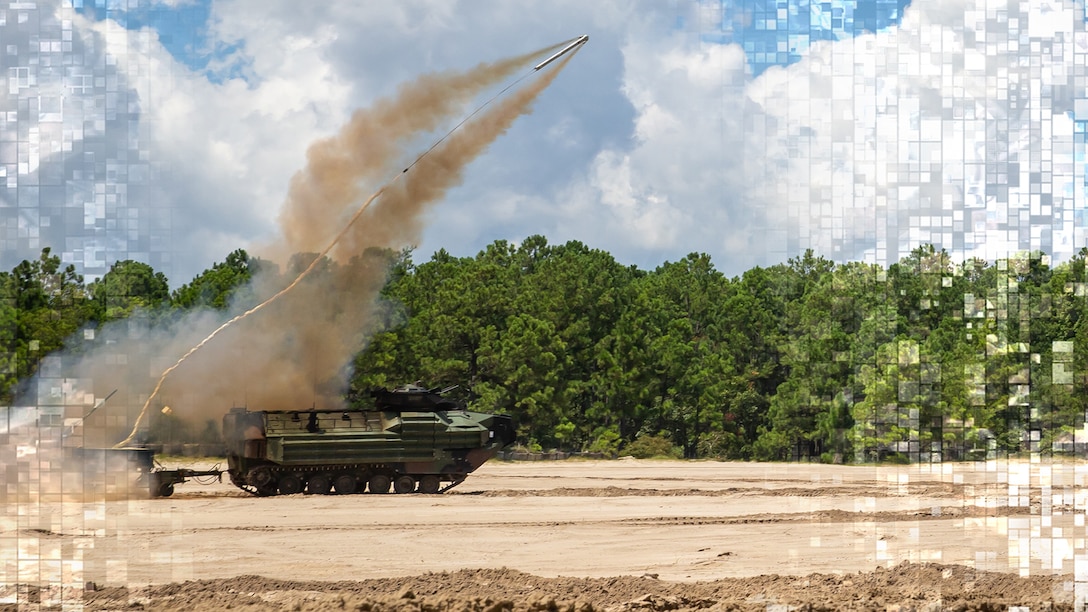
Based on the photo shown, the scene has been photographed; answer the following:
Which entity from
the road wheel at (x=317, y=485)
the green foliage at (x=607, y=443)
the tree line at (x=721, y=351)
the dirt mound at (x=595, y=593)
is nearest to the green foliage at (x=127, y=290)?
the tree line at (x=721, y=351)

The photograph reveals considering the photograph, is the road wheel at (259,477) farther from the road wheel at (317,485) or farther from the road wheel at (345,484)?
the road wheel at (345,484)

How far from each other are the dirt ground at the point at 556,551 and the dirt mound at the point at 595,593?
4 centimetres

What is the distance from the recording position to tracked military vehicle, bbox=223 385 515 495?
109 feet

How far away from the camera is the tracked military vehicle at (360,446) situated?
33.1 metres

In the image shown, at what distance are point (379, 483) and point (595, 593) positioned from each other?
1696 cm

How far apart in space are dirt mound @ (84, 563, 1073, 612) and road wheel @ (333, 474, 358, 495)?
14.7 m

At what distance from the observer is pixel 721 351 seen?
7694 cm

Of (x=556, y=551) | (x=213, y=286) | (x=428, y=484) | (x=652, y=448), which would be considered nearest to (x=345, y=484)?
(x=428, y=484)

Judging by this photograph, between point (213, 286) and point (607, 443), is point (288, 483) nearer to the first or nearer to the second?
point (213, 286)

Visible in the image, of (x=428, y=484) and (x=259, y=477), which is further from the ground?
(x=259, y=477)

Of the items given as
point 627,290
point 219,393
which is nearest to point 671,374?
point 627,290

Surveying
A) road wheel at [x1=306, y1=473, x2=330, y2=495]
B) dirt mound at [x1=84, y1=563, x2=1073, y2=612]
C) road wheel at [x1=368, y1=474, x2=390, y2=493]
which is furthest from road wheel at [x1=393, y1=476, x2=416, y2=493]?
dirt mound at [x1=84, y1=563, x2=1073, y2=612]

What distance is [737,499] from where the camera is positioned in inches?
1387

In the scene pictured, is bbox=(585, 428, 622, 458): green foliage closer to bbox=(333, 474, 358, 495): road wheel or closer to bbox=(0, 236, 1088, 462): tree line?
bbox=(0, 236, 1088, 462): tree line
